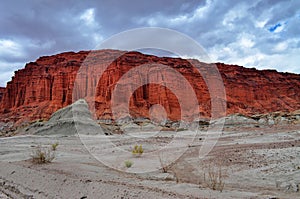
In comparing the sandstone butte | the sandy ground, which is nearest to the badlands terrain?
the sandy ground

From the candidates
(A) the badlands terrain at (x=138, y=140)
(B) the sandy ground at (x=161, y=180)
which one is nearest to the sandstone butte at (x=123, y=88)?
(A) the badlands terrain at (x=138, y=140)

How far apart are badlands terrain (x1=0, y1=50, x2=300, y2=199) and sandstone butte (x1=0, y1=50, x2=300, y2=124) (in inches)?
14.2

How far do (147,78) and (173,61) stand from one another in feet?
63.6

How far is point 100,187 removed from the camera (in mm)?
5152

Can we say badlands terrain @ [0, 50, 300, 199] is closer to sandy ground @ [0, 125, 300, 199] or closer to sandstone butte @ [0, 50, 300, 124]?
sandy ground @ [0, 125, 300, 199]

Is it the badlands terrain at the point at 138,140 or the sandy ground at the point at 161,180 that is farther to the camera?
the badlands terrain at the point at 138,140

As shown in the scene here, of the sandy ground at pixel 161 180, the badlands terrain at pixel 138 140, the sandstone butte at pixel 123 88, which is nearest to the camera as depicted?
the sandy ground at pixel 161 180

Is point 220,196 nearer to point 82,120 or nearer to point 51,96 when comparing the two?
point 82,120

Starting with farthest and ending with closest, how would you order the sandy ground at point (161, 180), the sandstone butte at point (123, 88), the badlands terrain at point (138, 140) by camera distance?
the sandstone butte at point (123, 88) < the badlands terrain at point (138, 140) < the sandy ground at point (161, 180)

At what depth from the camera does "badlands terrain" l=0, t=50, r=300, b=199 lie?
5.27 metres

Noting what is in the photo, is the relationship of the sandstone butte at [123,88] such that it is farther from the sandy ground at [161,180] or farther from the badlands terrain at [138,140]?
the sandy ground at [161,180]

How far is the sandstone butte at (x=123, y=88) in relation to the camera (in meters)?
74.4

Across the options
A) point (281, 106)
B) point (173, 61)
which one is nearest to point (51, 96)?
point (173, 61)

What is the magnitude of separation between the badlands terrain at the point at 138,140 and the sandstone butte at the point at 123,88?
0.36 m
